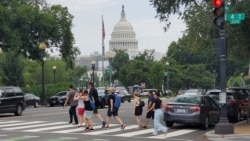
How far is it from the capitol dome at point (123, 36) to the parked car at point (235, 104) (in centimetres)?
14753

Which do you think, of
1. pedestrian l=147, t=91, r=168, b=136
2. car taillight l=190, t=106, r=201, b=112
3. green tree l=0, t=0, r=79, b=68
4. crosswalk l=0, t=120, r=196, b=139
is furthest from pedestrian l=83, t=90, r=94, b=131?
green tree l=0, t=0, r=79, b=68

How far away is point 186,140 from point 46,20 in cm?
4259

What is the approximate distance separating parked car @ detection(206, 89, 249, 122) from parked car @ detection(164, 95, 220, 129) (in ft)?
11.9

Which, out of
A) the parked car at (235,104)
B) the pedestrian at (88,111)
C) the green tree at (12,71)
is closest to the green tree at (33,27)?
the green tree at (12,71)

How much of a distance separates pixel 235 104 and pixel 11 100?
13.0 metres

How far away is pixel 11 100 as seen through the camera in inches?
1254

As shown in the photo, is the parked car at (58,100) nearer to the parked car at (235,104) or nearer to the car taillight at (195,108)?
the parked car at (235,104)

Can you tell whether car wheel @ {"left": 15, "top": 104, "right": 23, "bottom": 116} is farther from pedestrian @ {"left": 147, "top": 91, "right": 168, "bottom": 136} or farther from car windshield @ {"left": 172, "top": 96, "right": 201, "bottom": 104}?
pedestrian @ {"left": 147, "top": 91, "right": 168, "bottom": 136}

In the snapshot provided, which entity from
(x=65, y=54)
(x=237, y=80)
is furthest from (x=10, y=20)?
(x=237, y=80)

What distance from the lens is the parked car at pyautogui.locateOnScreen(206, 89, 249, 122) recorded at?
27609mm

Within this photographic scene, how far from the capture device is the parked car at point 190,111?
2283 centimetres

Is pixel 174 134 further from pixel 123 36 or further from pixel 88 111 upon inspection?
pixel 123 36

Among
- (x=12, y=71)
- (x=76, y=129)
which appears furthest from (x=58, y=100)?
(x=76, y=129)

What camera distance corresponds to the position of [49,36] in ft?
200
